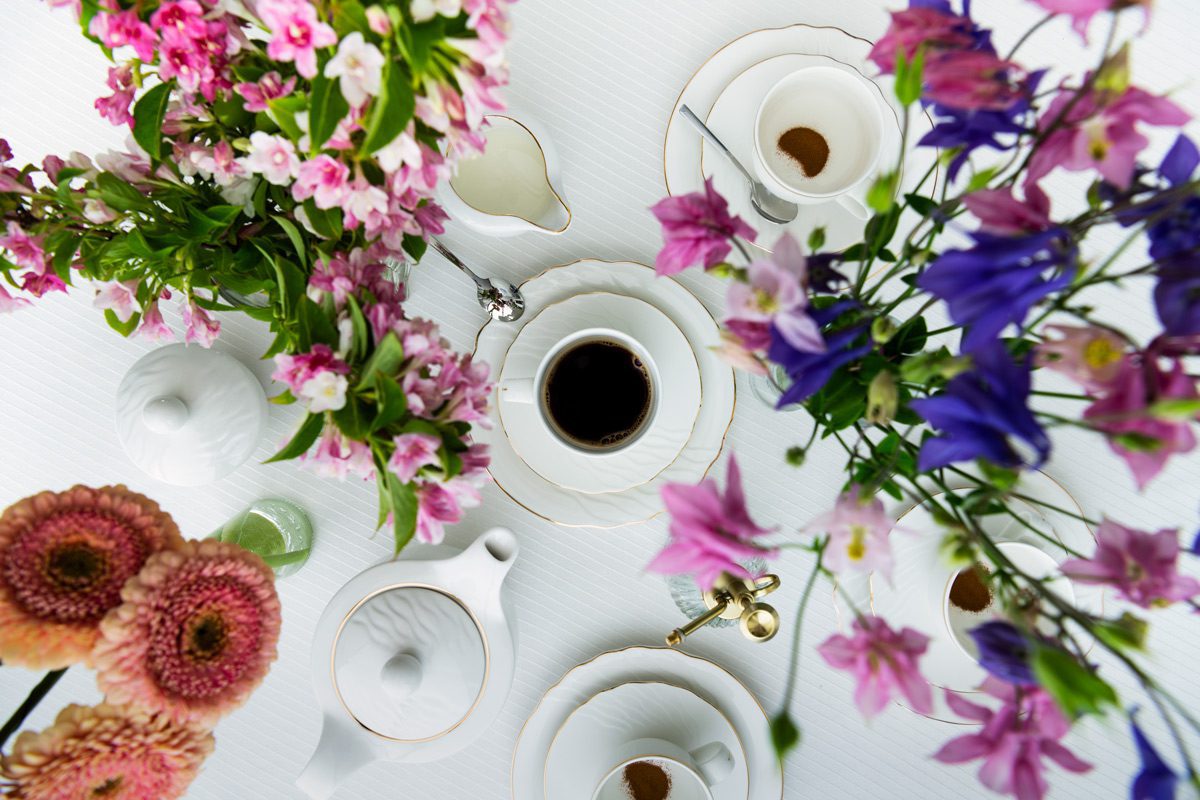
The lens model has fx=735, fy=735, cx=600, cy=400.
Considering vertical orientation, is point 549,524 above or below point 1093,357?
above

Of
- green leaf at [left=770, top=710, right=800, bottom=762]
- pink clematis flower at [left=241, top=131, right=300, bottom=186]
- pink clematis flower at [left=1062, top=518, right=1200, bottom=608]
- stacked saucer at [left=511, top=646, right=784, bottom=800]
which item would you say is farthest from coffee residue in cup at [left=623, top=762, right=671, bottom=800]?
pink clematis flower at [left=241, top=131, right=300, bottom=186]

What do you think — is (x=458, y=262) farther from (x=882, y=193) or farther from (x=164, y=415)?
(x=882, y=193)

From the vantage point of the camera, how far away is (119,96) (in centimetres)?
42

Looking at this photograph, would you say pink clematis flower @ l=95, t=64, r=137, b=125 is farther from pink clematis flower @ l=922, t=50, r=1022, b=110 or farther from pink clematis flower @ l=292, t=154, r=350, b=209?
pink clematis flower @ l=922, t=50, r=1022, b=110

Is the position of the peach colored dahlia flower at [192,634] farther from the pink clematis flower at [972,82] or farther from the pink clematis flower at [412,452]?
the pink clematis flower at [972,82]

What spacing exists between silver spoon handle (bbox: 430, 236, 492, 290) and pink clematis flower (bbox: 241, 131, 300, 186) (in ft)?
A: 0.76

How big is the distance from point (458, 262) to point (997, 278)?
437 millimetres

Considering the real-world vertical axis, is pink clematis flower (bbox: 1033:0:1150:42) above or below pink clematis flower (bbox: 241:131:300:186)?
above

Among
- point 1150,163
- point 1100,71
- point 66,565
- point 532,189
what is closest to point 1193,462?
point 1150,163

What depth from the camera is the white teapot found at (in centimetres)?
58

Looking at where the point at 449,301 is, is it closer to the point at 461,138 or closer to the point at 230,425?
the point at 230,425

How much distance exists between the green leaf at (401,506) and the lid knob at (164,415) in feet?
A: 0.78

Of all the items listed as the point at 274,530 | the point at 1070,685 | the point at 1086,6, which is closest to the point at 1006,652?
the point at 1070,685

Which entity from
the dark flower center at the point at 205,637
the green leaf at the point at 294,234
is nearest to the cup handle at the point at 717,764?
the dark flower center at the point at 205,637
